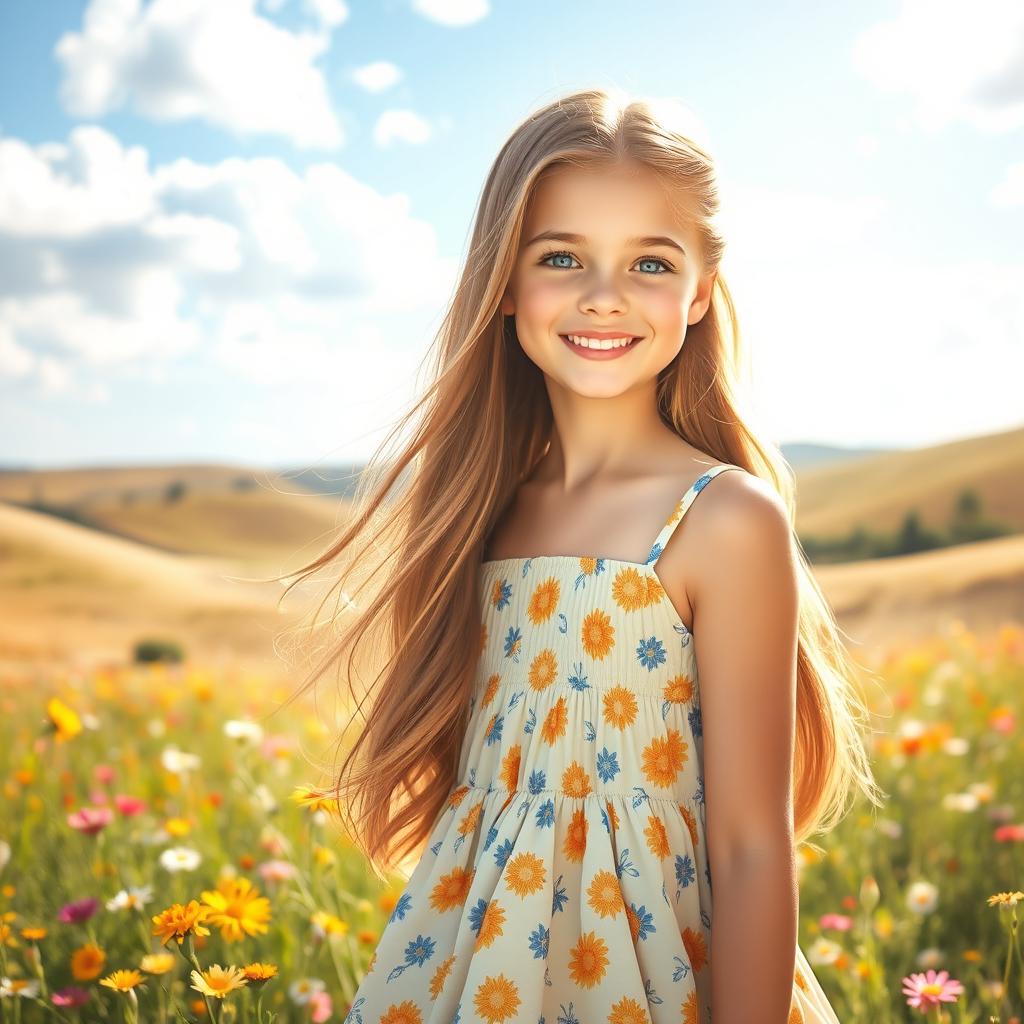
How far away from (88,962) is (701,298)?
1702 millimetres

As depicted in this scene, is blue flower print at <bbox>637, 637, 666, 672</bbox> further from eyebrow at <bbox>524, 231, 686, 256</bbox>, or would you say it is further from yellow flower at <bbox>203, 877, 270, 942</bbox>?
yellow flower at <bbox>203, 877, 270, 942</bbox>

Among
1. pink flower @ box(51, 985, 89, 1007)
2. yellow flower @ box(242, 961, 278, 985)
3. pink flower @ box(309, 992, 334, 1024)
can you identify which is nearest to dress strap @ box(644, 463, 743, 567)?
yellow flower @ box(242, 961, 278, 985)

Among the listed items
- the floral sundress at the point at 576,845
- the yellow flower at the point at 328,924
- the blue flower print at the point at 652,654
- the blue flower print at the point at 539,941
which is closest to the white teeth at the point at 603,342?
the floral sundress at the point at 576,845

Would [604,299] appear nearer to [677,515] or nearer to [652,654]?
[677,515]

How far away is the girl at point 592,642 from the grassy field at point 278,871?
1.04 ft

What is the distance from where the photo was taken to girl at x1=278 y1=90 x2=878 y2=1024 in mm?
1561

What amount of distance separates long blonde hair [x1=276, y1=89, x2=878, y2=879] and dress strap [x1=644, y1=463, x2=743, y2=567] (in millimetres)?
281

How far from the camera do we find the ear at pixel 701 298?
1935 millimetres

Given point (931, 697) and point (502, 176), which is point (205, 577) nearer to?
point (931, 697)

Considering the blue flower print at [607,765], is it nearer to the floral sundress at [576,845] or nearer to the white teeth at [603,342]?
the floral sundress at [576,845]

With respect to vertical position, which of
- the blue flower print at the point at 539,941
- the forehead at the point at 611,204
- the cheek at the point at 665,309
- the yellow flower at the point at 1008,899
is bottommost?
the blue flower print at the point at 539,941

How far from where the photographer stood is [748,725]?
1567mm

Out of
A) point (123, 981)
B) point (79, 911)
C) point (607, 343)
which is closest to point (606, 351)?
point (607, 343)

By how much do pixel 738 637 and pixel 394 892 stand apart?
1.67m
